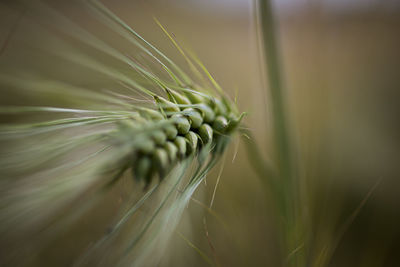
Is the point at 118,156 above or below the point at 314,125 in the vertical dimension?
above

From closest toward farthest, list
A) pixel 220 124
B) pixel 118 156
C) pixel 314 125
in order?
1. pixel 118 156
2. pixel 220 124
3. pixel 314 125

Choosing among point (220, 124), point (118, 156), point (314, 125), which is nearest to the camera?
point (118, 156)

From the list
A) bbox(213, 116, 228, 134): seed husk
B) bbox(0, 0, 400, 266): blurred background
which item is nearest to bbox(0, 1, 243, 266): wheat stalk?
bbox(213, 116, 228, 134): seed husk

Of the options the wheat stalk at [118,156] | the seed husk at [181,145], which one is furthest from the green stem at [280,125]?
the seed husk at [181,145]

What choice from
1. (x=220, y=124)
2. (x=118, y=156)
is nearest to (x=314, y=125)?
(x=220, y=124)

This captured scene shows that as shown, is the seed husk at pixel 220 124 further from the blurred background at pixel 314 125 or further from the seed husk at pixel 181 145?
the blurred background at pixel 314 125

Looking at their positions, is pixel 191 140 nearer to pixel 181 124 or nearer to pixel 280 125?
pixel 181 124

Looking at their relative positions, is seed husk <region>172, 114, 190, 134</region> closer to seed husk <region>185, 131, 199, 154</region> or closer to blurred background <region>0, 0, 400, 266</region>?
seed husk <region>185, 131, 199, 154</region>

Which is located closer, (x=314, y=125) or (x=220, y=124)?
(x=220, y=124)
